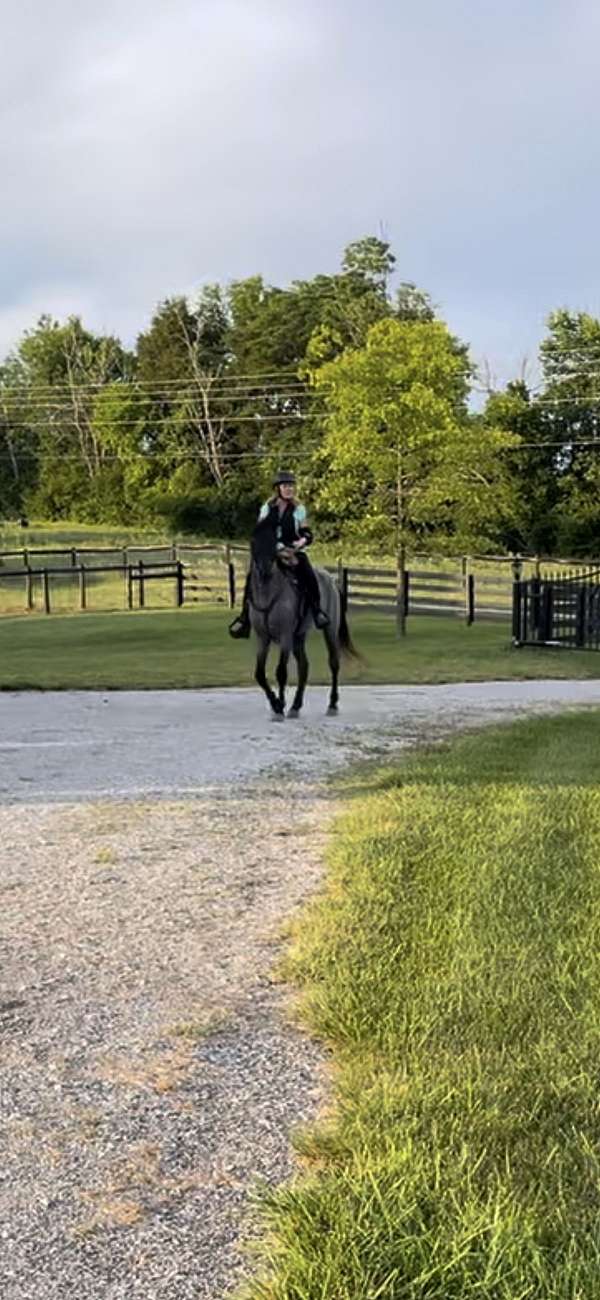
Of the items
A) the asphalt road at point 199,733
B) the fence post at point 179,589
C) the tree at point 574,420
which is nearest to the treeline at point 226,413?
the tree at point 574,420

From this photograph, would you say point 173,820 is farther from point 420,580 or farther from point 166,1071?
point 420,580

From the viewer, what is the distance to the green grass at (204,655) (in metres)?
14.2

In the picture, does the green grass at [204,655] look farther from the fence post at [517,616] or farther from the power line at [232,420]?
the power line at [232,420]

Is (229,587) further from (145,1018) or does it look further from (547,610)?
(145,1018)

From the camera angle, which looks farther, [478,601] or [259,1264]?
[478,601]

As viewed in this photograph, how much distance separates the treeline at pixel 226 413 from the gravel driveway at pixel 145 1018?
116ft

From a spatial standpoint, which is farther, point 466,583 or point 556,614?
point 466,583

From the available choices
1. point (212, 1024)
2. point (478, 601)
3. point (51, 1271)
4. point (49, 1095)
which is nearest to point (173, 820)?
point (212, 1024)

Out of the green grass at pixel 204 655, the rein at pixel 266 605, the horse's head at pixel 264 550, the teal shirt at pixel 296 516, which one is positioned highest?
the teal shirt at pixel 296 516

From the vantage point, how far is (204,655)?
17.6m

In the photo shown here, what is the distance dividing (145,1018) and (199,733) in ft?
19.6

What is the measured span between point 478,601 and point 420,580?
2433 mm

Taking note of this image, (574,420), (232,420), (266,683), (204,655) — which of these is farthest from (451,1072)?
(232,420)

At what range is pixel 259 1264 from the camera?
2014mm
